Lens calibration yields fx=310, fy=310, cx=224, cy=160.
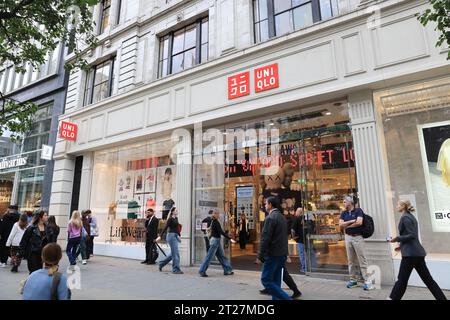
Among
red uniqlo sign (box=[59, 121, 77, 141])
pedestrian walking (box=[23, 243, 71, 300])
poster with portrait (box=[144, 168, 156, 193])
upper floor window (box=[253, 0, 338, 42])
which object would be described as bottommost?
pedestrian walking (box=[23, 243, 71, 300])

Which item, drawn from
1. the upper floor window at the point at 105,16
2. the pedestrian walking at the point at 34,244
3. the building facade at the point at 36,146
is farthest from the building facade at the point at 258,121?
the pedestrian walking at the point at 34,244

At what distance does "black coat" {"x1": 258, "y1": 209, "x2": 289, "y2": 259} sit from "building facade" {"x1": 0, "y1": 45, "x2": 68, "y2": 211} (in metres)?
12.9

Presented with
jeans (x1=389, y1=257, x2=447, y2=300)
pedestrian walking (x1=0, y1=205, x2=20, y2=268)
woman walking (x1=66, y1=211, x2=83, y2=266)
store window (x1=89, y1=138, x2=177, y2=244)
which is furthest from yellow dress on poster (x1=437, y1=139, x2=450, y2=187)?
pedestrian walking (x1=0, y1=205, x2=20, y2=268)

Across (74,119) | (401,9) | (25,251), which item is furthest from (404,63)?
(74,119)

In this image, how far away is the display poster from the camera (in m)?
13.5

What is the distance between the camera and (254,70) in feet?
30.8

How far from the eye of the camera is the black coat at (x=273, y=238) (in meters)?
5.09

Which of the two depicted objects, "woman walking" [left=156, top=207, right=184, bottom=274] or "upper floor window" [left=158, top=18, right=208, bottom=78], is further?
"upper floor window" [left=158, top=18, right=208, bottom=78]

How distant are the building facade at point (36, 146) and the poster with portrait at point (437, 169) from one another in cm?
1490

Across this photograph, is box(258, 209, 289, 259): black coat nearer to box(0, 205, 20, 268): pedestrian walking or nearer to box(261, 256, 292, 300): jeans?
box(261, 256, 292, 300): jeans

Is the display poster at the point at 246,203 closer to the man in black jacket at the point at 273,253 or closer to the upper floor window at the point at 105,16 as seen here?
the man in black jacket at the point at 273,253

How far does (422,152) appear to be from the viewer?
733 cm

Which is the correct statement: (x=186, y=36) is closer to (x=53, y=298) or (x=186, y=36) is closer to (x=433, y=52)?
(x=433, y=52)
